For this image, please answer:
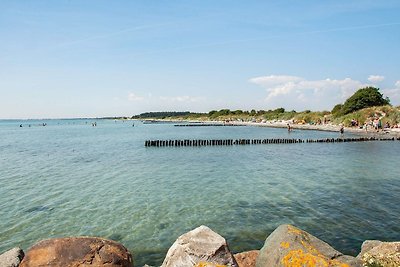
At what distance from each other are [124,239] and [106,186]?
1087 centimetres

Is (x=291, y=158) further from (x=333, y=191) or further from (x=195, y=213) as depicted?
(x=195, y=213)

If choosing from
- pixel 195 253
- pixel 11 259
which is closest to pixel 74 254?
pixel 195 253

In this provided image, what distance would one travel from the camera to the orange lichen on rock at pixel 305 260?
236 inches

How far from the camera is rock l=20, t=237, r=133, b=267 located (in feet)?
19.7

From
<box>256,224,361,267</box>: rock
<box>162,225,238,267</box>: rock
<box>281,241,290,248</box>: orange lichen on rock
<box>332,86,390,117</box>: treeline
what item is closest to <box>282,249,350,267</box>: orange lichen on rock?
<box>256,224,361,267</box>: rock

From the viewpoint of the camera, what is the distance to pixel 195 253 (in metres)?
6.38

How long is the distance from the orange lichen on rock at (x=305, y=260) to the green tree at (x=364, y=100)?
362 ft

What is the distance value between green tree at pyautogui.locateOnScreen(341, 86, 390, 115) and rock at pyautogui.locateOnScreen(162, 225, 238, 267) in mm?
110950

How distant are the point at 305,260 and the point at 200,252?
1.96 meters

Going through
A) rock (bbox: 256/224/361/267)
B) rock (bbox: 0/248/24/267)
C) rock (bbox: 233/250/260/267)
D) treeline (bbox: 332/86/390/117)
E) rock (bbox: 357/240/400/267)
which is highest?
treeline (bbox: 332/86/390/117)

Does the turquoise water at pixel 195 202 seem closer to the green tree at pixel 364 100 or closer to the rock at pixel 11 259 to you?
the rock at pixel 11 259

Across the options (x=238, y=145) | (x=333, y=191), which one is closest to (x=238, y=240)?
(x=333, y=191)

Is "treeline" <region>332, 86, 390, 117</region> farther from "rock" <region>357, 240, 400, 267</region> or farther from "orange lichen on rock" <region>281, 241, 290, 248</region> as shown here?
"orange lichen on rock" <region>281, 241, 290, 248</region>

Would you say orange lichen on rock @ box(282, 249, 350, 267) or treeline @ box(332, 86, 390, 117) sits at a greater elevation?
treeline @ box(332, 86, 390, 117)
